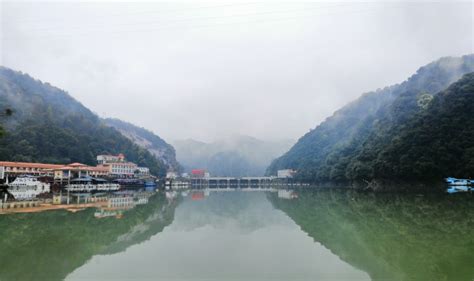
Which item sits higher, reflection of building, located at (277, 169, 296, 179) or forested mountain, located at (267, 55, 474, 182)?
forested mountain, located at (267, 55, 474, 182)

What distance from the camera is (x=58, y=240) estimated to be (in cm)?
966

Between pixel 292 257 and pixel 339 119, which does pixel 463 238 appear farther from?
pixel 339 119

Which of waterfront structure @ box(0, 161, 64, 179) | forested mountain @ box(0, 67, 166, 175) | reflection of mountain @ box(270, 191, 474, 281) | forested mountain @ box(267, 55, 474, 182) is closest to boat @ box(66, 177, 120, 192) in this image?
waterfront structure @ box(0, 161, 64, 179)

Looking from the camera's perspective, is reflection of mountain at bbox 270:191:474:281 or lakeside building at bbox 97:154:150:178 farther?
lakeside building at bbox 97:154:150:178

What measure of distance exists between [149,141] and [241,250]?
126384 mm

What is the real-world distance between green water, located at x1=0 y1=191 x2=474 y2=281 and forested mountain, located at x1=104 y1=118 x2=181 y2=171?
10715 cm

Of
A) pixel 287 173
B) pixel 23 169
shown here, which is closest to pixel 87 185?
pixel 23 169

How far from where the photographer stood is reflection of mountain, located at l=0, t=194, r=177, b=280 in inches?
265

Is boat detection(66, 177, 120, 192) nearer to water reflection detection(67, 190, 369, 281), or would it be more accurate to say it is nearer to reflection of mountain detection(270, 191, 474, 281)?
reflection of mountain detection(270, 191, 474, 281)

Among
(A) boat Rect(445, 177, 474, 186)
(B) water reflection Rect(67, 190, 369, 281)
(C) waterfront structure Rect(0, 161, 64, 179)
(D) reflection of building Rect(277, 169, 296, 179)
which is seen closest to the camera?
(B) water reflection Rect(67, 190, 369, 281)

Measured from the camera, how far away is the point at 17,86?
82.1m

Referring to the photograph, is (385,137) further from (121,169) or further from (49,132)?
(49,132)

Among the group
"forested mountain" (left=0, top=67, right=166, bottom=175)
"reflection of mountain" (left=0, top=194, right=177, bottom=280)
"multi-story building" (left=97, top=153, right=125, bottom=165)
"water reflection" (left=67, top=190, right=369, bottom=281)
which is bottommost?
"water reflection" (left=67, top=190, right=369, bottom=281)

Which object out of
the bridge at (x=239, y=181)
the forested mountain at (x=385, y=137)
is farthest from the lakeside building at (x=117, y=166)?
the forested mountain at (x=385, y=137)
